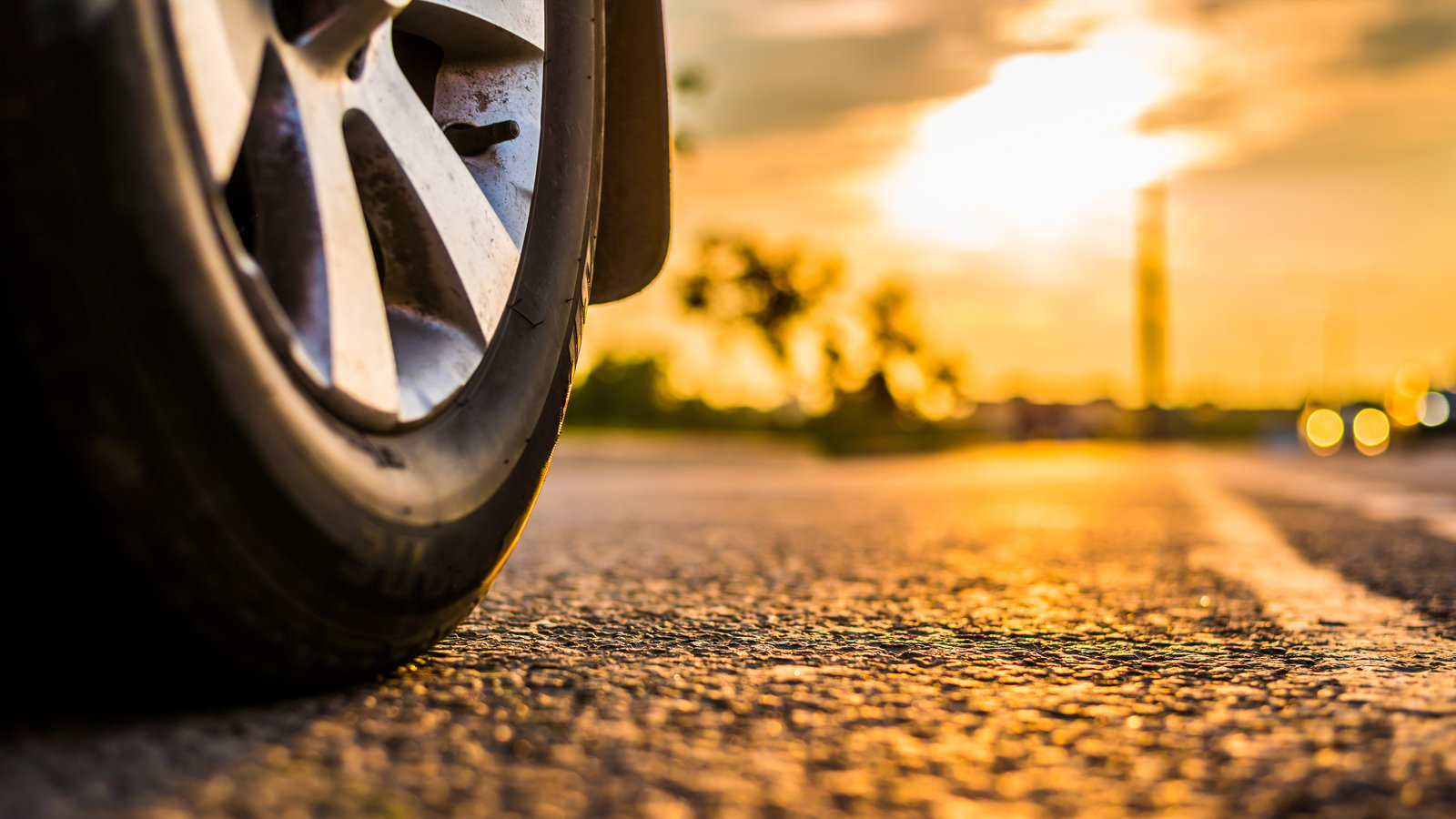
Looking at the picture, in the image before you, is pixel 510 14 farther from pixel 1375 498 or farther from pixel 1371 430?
pixel 1371 430

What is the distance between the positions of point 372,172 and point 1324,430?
91.6ft

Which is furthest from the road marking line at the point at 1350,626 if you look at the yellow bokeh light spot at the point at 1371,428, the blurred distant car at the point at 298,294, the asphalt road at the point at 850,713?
the yellow bokeh light spot at the point at 1371,428

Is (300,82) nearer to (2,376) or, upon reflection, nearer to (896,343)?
(2,376)

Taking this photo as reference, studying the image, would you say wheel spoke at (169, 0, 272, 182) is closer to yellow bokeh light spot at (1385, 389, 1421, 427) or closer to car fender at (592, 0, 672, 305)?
car fender at (592, 0, 672, 305)

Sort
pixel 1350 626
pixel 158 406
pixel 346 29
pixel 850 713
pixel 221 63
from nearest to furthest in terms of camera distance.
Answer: pixel 158 406 < pixel 221 63 < pixel 850 713 < pixel 346 29 < pixel 1350 626

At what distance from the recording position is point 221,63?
1.26 m

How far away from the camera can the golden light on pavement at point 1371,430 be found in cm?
2416

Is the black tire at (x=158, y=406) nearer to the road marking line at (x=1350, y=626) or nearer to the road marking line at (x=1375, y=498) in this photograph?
the road marking line at (x=1350, y=626)

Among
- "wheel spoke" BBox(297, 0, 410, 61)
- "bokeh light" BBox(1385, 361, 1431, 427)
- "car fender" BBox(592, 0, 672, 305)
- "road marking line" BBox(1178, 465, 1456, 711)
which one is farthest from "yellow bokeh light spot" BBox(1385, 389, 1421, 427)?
"wheel spoke" BBox(297, 0, 410, 61)

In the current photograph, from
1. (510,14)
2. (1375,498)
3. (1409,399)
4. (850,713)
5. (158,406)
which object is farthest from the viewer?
(1409,399)

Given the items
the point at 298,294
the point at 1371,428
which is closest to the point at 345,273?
the point at 298,294

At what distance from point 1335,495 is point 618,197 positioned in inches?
A: 274

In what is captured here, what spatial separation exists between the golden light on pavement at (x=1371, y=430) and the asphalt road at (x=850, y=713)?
23.8 metres

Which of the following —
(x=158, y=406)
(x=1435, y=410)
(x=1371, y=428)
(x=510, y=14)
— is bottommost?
(x=1371, y=428)
